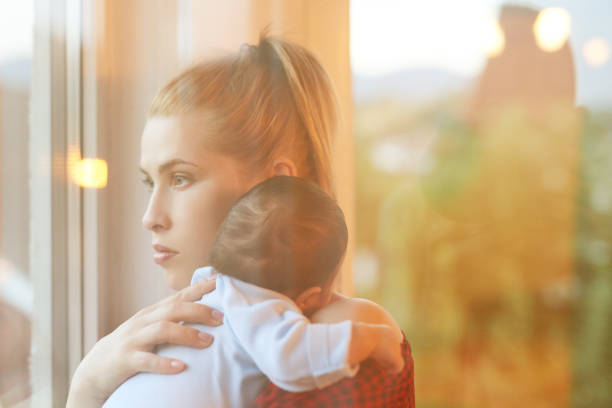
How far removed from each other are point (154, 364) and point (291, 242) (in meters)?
0.22

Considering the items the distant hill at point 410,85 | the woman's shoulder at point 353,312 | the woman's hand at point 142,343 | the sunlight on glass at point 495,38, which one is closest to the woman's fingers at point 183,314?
the woman's hand at point 142,343

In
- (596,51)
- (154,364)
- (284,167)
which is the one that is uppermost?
(596,51)

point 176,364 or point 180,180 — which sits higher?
point 180,180

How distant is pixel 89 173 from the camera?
0.70m

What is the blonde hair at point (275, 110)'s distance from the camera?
586 millimetres

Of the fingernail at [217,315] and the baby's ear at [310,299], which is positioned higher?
the baby's ear at [310,299]

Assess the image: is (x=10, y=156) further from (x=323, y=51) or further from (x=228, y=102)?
(x=323, y=51)

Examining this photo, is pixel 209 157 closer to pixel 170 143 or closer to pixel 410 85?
pixel 170 143

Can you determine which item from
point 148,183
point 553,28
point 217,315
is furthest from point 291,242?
point 553,28

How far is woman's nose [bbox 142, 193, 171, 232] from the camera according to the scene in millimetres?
637

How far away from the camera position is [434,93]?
542 millimetres

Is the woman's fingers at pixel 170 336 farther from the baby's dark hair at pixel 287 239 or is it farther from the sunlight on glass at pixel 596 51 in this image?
the sunlight on glass at pixel 596 51

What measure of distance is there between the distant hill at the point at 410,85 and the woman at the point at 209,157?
0.04 metres

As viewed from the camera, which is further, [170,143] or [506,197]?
[170,143]
